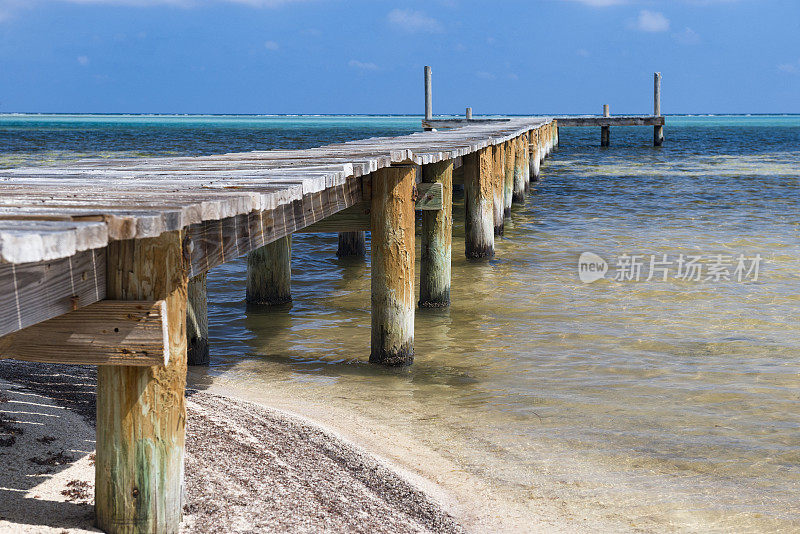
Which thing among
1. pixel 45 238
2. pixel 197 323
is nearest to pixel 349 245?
pixel 197 323

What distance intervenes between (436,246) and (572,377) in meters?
2.29

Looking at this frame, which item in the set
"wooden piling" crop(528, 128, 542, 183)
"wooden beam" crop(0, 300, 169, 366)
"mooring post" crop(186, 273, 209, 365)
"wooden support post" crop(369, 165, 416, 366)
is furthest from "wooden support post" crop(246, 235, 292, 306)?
"wooden piling" crop(528, 128, 542, 183)

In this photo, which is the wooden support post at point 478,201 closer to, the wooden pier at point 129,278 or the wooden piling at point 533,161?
the wooden pier at point 129,278

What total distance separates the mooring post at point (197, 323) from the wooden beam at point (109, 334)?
3170 mm

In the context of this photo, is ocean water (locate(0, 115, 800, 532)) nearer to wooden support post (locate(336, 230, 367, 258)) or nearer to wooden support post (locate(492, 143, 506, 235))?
wooden support post (locate(336, 230, 367, 258))

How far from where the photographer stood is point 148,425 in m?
2.73

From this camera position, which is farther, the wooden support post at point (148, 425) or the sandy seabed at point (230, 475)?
the sandy seabed at point (230, 475)

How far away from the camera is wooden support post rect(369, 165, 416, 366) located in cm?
583

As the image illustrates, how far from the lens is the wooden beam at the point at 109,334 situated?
2537 millimetres

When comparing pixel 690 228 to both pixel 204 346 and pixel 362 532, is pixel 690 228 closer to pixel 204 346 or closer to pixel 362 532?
pixel 204 346

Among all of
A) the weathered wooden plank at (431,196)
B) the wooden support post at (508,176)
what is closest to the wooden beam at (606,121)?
the wooden support post at (508,176)

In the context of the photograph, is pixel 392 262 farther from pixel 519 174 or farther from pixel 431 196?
pixel 519 174

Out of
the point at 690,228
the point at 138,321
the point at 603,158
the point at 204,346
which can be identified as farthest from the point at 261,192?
the point at 603,158

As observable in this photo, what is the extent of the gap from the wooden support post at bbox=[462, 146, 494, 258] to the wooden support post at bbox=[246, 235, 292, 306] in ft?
9.43
